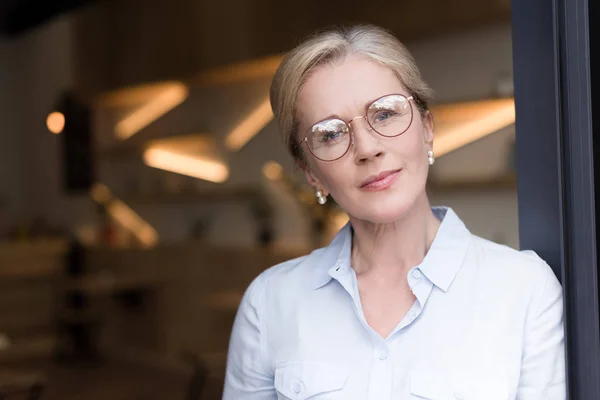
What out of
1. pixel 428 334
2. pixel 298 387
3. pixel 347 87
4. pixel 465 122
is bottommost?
pixel 298 387

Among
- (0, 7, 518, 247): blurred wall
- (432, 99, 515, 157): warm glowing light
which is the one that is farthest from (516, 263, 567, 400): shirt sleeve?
(432, 99, 515, 157): warm glowing light

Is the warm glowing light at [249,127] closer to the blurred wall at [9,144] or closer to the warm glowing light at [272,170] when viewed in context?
the warm glowing light at [272,170]

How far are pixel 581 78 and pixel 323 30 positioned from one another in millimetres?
485

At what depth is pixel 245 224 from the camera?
6633 mm

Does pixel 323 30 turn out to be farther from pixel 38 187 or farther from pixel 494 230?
pixel 38 187

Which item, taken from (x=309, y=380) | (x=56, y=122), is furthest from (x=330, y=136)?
(x=56, y=122)

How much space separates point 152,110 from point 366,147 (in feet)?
20.9

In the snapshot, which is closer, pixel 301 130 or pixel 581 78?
pixel 581 78

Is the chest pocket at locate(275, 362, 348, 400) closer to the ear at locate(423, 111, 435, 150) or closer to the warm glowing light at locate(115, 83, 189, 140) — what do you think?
the ear at locate(423, 111, 435, 150)

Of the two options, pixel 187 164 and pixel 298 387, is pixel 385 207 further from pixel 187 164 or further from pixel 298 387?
pixel 187 164

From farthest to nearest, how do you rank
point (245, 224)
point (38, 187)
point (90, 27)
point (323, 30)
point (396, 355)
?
point (38, 187) → point (90, 27) → point (245, 224) → point (323, 30) → point (396, 355)

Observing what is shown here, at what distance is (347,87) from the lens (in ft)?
4.35

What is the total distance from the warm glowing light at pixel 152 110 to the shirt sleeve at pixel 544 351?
5932mm

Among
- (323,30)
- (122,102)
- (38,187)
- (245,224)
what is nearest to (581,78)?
(323,30)
